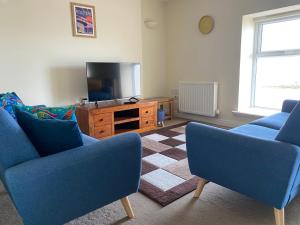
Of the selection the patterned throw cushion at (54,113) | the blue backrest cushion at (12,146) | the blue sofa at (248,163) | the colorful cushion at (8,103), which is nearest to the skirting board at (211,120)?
the blue sofa at (248,163)

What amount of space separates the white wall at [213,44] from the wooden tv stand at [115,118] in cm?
112

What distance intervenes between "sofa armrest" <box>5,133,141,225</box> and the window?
9.86 feet

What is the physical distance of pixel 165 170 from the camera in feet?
7.72

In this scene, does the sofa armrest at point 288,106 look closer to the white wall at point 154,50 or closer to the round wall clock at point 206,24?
the round wall clock at point 206,24

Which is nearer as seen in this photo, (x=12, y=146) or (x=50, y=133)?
(x=12, y=146)

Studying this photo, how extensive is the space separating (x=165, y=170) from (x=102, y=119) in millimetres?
1359

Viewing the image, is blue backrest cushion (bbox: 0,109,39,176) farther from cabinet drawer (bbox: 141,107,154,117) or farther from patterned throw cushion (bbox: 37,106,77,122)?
cabinet drawer (bbox: 141,107,154,117)

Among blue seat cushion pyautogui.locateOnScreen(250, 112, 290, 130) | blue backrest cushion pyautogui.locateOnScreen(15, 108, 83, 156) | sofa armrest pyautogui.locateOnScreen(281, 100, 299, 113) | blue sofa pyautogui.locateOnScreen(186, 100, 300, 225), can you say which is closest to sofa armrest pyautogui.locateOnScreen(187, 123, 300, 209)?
blue sofa pyautogui.locateOnScreen(186, 100, 300, 225)

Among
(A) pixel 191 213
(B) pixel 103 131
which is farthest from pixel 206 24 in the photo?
(A) pixel 191 213

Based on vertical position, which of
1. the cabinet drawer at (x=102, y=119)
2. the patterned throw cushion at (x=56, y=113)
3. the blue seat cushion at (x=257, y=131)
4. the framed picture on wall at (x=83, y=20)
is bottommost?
the cabinet drawer at (x=102, y=119)

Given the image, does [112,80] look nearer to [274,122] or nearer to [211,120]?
[211,120]

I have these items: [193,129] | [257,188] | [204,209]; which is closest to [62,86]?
[193,129]

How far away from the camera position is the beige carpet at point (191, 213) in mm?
1585

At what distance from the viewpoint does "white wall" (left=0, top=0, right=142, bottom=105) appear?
2947 mm
